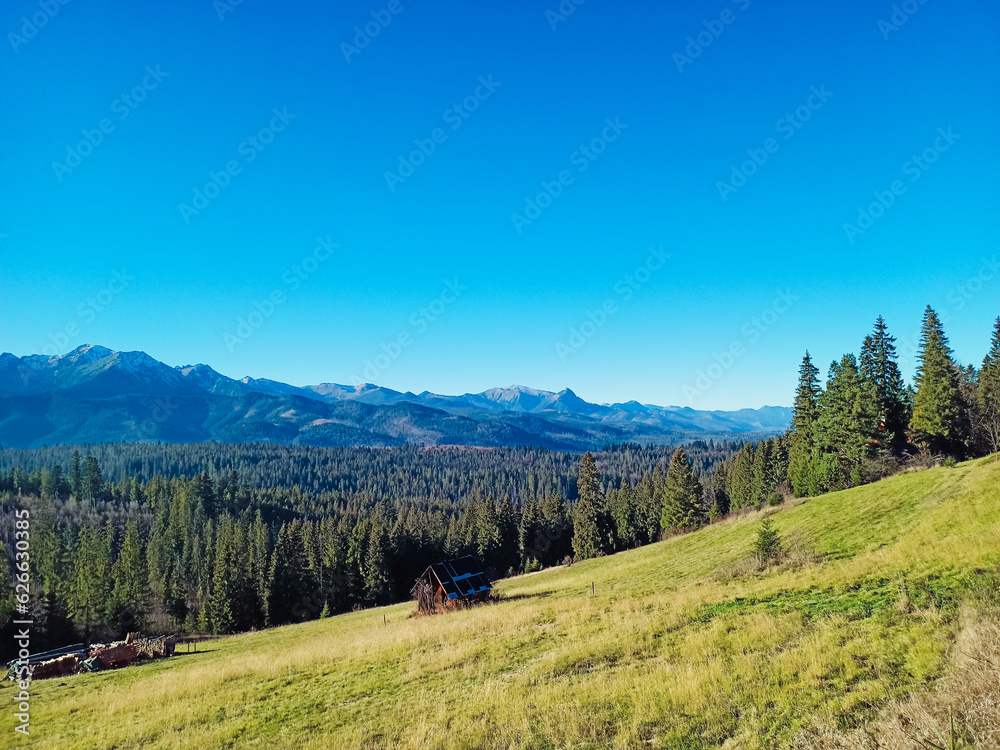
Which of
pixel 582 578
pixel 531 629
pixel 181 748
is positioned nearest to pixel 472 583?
pixel 582 578

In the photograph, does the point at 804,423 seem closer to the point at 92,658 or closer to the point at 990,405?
the point at 990,405

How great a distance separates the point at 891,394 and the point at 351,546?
72444 millimetres

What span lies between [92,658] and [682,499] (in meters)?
65.4

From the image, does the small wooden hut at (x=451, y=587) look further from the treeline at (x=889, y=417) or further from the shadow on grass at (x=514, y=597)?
the treeline at (x=889, y=417)

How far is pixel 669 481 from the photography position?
7450 centimetres

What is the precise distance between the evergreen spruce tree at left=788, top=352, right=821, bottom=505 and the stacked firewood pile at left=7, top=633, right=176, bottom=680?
62.7 m

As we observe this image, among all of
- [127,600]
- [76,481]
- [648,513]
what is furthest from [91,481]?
[648,513]

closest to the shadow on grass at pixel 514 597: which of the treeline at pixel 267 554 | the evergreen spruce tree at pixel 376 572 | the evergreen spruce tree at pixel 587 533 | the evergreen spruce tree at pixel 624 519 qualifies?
the evergreen spruce tree at pixel 587 533

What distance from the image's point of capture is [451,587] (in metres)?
43.6

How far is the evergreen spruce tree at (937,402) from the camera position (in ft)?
149

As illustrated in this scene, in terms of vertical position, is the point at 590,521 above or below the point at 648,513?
above

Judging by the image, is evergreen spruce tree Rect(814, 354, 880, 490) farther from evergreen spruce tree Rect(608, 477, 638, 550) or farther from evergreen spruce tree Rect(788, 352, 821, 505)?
evergreen spruce tree Rect(608, 477, 638, 550)

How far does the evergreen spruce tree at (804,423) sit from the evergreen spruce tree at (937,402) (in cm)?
1115

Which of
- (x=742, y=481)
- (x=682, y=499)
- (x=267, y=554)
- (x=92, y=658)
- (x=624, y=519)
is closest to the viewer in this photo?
(x=92, y=658)
